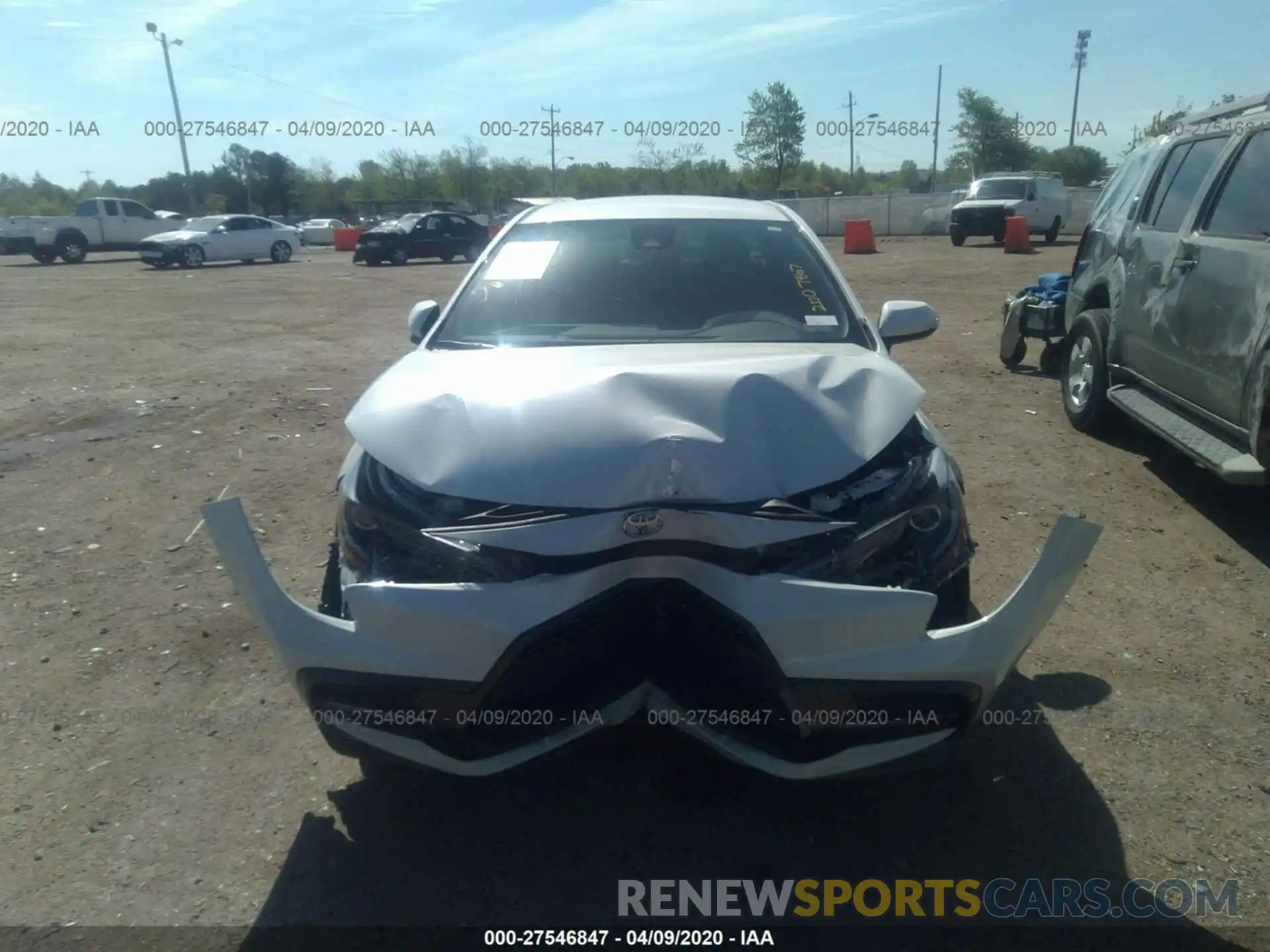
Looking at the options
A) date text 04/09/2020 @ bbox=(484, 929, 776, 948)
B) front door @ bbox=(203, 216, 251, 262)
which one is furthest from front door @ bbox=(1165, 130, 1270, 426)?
front door @ bbox=(203, 216, 251, 262)

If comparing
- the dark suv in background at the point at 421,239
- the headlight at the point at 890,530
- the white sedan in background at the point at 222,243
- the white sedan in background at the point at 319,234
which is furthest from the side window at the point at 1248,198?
the white sedan in background at the point at 319,234

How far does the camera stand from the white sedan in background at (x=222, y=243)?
2642 centimetres

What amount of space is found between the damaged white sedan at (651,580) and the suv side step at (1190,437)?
7.92ft

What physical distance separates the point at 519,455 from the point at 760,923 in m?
1.31

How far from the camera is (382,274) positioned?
23656 mm

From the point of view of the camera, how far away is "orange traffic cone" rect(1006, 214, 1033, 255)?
23703 mm

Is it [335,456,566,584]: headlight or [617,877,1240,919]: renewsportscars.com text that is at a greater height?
[335,456,566,584]: headlight

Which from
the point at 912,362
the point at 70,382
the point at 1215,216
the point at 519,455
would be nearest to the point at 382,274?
the point at 70,382

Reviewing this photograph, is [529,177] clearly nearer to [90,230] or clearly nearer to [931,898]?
[90,230]

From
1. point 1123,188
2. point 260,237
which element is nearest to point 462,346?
point 1123,188

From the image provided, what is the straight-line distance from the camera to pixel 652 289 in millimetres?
4031

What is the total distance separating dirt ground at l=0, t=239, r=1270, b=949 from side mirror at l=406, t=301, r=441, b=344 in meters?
1.22

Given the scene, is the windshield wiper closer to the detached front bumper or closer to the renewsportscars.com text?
the detached front bumper

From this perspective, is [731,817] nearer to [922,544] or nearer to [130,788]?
[922,544]
